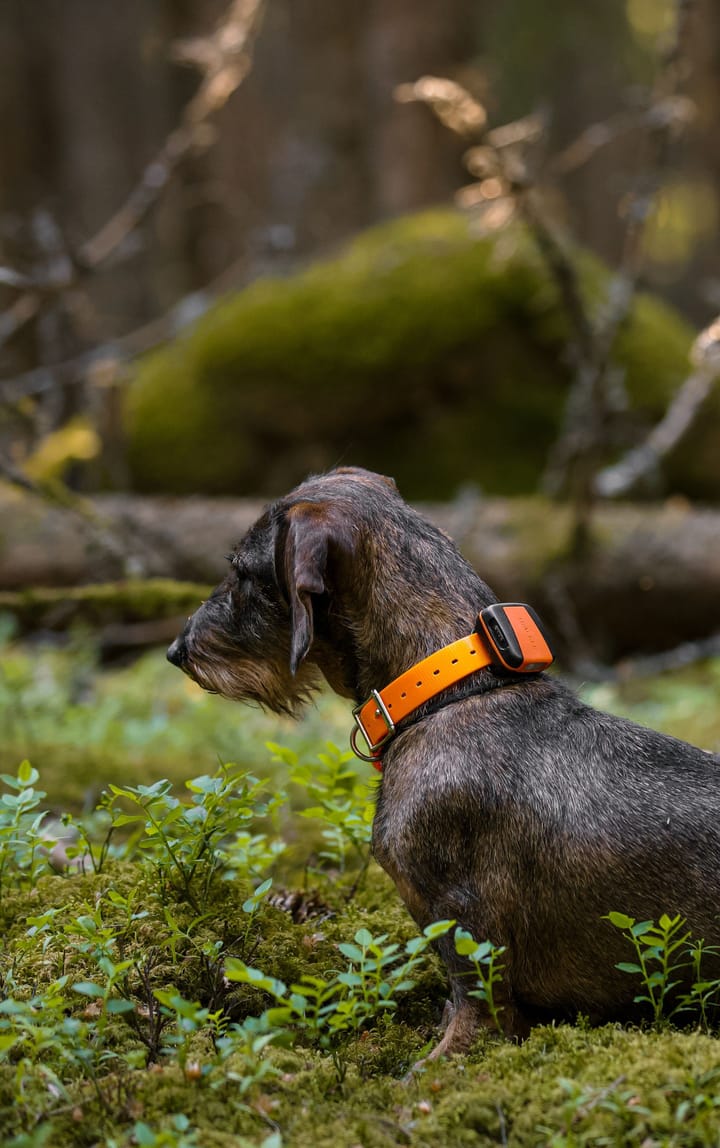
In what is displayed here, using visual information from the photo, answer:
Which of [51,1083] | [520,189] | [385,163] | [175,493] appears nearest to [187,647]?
[51,1083]

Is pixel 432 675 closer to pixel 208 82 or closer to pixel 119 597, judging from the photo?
pixel 119 597

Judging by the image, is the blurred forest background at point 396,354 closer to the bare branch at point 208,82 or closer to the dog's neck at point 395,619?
the bare branch at point 208,82

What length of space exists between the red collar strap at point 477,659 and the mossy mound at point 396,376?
850 centimetres

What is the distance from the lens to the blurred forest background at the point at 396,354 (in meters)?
7.90

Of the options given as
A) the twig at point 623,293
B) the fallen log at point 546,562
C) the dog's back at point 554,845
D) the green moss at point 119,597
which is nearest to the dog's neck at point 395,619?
the dog's back at point 554,845

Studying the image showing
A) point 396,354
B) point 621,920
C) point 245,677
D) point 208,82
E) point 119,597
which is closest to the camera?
point 621,920

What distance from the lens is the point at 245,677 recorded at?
369 cm

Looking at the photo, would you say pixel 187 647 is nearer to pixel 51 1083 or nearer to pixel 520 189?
pixel 51 1083

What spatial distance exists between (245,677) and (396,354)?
336 inches

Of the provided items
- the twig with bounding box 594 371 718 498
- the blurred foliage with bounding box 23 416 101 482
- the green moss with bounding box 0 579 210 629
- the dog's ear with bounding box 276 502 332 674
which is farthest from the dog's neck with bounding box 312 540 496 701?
the twig with bounding box 594 371 718 498

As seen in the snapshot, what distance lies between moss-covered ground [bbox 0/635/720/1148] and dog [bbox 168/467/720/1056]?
9.3 inches

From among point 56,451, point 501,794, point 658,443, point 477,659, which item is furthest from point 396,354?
point 501,794

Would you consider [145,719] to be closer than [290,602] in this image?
No

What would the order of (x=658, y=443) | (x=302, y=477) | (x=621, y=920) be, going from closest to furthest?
(x=621, y=920), (x=658, y=443), (x=302, y=477)
